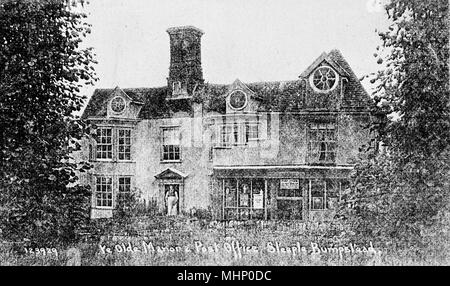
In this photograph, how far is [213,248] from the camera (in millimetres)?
5652

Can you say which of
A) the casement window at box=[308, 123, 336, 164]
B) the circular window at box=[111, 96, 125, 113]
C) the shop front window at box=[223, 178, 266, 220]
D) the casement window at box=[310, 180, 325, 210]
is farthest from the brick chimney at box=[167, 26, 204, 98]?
the casement window at box=[310, 180, 325, 210]

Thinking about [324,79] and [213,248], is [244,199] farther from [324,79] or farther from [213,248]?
[324,79]

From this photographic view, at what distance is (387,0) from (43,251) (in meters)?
4.15

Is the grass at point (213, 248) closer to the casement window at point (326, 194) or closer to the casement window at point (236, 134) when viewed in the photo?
the casement window at point (326, 194)

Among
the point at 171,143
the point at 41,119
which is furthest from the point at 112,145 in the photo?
the point at 41,119

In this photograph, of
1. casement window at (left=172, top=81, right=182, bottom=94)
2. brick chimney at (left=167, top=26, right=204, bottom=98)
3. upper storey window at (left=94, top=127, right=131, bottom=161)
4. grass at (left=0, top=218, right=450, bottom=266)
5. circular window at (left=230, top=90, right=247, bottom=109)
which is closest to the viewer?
grass at (left=0, top=218, right=450, bottom=266)

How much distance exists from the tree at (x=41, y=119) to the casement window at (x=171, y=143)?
835mm

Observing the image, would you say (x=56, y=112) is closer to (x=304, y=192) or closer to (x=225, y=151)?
(x=225, y=151)

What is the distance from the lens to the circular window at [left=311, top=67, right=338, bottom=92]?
19.2ft

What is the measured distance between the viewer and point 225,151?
591cm

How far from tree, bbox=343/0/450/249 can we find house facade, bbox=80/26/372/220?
218 mm

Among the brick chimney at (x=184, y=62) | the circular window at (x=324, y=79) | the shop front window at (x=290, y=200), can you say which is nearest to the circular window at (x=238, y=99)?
the brick chimney at (x=184, y=62)

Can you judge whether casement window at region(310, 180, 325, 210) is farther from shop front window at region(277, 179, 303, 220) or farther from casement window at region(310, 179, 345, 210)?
shop front window at region(277, 179, 303, 220)
